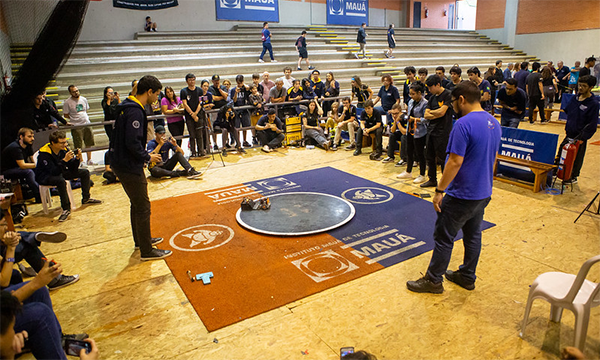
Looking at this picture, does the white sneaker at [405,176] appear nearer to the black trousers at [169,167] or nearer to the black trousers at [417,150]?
the black trousers at [417,150]

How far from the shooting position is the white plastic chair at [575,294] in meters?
3.03

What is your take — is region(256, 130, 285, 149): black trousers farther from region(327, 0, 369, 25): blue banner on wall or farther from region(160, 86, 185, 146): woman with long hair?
region(327, 0, 369, 25): blue banner on wall

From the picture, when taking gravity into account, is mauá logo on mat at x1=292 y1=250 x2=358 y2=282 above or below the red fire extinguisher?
below

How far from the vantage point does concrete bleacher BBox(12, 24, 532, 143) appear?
15.1 metres

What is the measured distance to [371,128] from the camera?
984 centimetres

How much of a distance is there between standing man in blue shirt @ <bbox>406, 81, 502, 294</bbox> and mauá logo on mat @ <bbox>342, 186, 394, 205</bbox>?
2.80 meters

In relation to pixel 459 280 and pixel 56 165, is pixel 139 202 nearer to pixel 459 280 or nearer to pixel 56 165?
pixel 56 165

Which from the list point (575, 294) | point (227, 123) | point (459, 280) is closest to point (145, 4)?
point (227, 123)

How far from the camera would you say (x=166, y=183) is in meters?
8.55

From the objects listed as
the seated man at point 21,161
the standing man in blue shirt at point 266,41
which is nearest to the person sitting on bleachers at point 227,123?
the seated man at point 21,161

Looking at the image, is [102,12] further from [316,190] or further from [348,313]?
[348,313]

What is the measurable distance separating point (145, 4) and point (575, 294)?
20864mm

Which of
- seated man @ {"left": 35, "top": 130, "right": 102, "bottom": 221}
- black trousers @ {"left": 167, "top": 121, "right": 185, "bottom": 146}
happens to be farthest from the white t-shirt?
seated man @ {"left": 35, "top": 130, "right": 102, "bottom": 221}

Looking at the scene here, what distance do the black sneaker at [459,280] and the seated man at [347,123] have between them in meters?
6.81
